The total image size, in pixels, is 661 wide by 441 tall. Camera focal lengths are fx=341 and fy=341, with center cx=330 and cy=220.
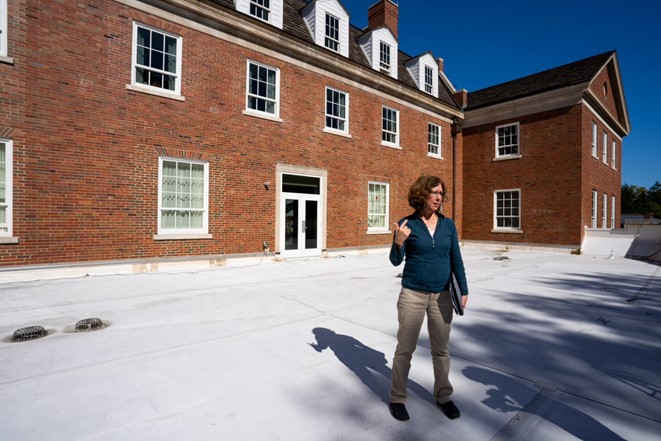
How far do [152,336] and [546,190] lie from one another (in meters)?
18.2

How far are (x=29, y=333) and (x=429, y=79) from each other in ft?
64.8

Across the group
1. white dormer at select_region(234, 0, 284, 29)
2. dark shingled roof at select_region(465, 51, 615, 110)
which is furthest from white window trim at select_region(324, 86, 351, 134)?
dark shingled roof at select_region(465, 51, 615, 110)

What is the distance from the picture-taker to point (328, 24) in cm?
1409

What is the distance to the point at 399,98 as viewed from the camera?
54.3 feet

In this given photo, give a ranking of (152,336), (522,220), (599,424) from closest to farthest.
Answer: (599,424) → (152,336) → (522,220)

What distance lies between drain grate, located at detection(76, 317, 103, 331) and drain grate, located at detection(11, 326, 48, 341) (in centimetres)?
36

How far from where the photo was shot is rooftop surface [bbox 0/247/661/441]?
8.43ft

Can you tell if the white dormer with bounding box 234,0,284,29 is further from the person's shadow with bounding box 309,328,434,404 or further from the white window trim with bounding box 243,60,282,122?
the person's shadow with bounding box 309,328,434,404

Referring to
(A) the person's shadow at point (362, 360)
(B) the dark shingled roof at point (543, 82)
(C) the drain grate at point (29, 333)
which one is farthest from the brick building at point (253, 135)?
(A) the person's shadow at point (362, 360)

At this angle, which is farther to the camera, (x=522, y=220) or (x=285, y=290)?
(x=522, y=220)

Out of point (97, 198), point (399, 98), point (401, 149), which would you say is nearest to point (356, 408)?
point (97, 198)

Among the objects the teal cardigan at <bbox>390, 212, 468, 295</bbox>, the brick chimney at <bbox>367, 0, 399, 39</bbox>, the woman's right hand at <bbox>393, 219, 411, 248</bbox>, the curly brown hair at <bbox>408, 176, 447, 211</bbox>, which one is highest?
the brick chimney at <bbox>367, 0, 399, 39</bbox>

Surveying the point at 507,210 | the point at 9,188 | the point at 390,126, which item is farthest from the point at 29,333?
the point at 507,210

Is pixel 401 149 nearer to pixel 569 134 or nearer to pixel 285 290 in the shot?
pixel 569 134
